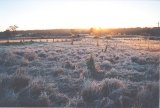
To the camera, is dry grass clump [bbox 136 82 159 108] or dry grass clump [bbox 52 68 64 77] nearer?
dry grass clump [bbox 136 82 159 108]

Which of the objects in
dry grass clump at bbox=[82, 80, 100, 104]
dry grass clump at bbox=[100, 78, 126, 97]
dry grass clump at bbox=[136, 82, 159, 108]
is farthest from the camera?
dry grass clump at bbox=[100, 78, 126, 97]

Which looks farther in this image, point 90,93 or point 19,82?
point 19,82

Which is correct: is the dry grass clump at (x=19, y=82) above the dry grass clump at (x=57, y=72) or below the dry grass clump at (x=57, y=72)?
above

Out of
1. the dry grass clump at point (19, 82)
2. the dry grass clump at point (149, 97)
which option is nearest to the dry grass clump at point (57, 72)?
the dry grass clump at point (19, 82)

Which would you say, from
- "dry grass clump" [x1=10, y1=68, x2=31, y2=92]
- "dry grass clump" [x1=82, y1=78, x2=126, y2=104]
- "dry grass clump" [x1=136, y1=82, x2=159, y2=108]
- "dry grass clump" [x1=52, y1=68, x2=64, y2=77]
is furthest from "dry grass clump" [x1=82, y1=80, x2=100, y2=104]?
"dry grass clump" [x1=52, y1=68, x2=64, y2=77]

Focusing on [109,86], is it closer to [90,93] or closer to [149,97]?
[90,93]

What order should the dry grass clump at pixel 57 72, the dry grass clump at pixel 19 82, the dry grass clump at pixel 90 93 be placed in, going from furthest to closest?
the dry grass clump at pixel 57 72 < the dry grass clump at pixel 19 82 < the dry grass clump at pixel 90 93

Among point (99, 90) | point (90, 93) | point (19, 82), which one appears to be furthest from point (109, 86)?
point (19, 82)

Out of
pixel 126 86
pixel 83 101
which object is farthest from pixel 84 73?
pixel 83 101

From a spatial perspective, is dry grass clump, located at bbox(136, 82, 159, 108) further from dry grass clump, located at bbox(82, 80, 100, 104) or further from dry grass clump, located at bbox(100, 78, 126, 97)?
dry grass clump, located at bbox(82, 80, 100, 104)

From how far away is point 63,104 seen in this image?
7711 millimetres

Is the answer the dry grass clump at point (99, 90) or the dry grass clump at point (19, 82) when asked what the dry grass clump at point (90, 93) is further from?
the dry grass clump at point (19, 82)

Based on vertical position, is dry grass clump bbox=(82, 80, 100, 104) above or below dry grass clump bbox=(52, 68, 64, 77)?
above

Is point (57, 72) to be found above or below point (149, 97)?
below
